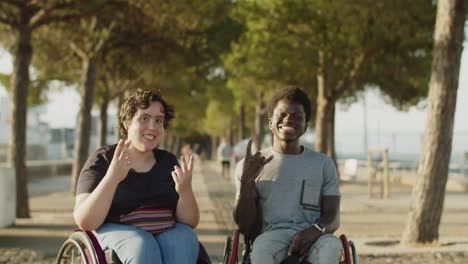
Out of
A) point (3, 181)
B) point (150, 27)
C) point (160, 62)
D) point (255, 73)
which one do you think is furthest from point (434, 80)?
point (255, 73)

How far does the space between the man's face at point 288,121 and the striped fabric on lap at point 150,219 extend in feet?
2.72

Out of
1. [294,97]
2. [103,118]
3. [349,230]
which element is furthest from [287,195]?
[103,118]

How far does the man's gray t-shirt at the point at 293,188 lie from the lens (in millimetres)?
4516

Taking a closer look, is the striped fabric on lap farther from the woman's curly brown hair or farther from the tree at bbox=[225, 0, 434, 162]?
the tree at bbox=[225, 0, 434, 162]

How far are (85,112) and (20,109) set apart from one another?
4.43 m

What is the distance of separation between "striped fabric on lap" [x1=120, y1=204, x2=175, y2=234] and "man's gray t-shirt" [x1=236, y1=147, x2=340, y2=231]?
437mm

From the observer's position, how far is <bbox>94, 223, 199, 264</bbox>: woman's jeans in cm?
409

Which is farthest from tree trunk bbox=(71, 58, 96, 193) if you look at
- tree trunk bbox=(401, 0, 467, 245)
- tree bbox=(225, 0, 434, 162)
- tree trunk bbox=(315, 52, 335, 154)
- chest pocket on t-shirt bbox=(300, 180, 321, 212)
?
chest pocket on t-shirt bbox=(300, 180, 321, 212)

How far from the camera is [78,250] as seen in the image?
4.49 metres

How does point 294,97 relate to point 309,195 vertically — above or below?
above

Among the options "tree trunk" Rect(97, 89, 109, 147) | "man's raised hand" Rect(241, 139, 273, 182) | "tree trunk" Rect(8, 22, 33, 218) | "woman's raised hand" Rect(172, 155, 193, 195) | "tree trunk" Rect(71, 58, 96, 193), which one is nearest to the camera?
"woman's raised hand" Rect(172, 155, 193, 195)

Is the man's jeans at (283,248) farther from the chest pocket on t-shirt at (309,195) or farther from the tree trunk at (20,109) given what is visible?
the tree trunk at (20,109)

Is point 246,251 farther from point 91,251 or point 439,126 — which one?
point 439,126

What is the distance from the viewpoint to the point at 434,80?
9344 mm
